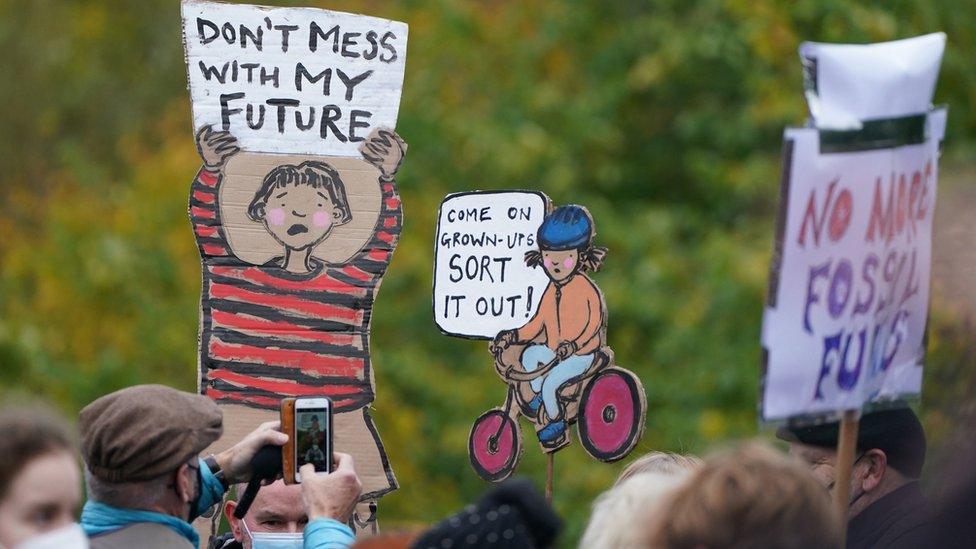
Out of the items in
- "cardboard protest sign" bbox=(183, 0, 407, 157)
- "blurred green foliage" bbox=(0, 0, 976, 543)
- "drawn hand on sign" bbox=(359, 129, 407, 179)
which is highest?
"cardboard protest sign" bbox=(183, 0, 407, 157)

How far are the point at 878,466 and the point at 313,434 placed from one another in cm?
135

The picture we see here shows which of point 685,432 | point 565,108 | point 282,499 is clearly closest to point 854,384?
point 282,499

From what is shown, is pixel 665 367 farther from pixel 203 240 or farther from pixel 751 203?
pixel 203 240

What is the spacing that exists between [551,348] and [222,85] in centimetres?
116

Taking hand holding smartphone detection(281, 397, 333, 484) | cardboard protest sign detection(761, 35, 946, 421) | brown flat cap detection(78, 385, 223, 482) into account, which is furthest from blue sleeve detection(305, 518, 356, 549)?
cardboard protest sign detection(761, 35, 946, 421)

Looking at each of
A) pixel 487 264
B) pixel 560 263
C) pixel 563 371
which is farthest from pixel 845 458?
pixel 487 264

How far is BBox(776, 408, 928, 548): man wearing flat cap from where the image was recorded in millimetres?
3465

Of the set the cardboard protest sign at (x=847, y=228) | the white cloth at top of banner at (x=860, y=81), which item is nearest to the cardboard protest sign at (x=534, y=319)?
the cardboard protest sign at (x=847, y=228)

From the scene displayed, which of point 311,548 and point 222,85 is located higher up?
point 222,85

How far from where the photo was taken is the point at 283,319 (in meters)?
3.96

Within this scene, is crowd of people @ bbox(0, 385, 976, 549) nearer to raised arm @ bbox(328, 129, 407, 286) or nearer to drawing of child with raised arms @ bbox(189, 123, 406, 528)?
drawing of child with raised arms @ bbox(189, 123, 406, 528)

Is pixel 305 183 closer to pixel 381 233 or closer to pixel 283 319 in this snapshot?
pixel 381 233

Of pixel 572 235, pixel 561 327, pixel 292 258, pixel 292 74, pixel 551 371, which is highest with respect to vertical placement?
pixel 292 74

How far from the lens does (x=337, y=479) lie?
3.25m
